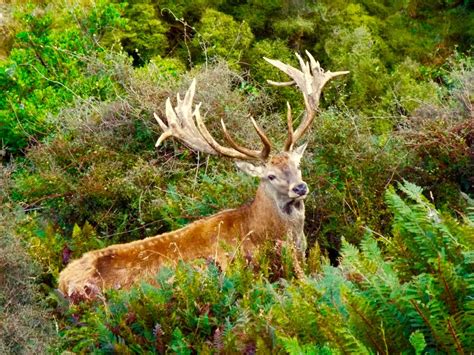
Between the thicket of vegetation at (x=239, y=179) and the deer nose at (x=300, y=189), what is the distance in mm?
553

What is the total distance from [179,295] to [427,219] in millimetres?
1709

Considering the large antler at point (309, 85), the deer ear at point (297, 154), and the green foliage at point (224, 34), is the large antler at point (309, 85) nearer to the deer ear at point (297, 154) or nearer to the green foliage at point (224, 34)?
the deer ear at point (297, 154)

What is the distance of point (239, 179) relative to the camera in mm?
8828

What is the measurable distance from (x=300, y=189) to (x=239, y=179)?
154 cm

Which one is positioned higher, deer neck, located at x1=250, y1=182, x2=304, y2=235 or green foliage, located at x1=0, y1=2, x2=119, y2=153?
deer neck, located at x1=250, y1=182, x2=304, y2=235

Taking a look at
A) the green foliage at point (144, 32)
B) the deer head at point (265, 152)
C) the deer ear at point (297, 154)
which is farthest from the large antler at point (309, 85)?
the green foliage at point (144, 32)

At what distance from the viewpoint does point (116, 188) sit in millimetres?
9062

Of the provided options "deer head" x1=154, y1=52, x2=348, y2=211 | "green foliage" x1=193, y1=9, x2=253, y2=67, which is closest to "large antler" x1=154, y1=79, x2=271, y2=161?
"deer head" x1=154, y1=52, x2=348, y2=211

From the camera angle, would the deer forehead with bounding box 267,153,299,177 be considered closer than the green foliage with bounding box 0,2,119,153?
Yes

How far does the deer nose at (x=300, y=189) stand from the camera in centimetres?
736

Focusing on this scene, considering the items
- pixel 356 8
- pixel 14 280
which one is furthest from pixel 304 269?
pixel 356 8

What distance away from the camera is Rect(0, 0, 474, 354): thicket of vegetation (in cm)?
341

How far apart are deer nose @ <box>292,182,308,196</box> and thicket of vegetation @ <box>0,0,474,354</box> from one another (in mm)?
553

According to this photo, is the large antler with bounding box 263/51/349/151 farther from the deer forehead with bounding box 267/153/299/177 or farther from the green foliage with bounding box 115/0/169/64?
the green foliage with bounding box 115/0/169/64
